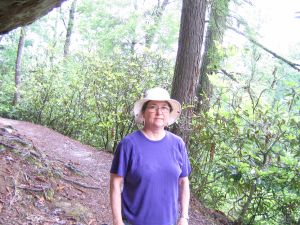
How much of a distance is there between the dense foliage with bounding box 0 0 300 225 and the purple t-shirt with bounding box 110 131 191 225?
265 centimetres

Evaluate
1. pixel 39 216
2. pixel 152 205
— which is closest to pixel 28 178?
pixel 39 216

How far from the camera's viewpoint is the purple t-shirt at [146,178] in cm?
248

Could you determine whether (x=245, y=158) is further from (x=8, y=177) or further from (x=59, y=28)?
(x=59, y=28)

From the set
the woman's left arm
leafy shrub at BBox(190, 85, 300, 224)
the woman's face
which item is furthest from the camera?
leafy shrub at BBox(190, 85, 300, 224)

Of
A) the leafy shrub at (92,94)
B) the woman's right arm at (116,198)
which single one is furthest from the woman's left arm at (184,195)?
the leafy shrub at (92,94)

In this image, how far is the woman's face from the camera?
2602mm

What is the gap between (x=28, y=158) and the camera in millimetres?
5367

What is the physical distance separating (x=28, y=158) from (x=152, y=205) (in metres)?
3.37

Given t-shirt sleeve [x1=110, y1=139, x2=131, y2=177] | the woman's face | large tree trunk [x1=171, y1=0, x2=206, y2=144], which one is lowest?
t-shirt sleeve [x1=110, y1=139, x2=131, y2=177]

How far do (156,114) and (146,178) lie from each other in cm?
46

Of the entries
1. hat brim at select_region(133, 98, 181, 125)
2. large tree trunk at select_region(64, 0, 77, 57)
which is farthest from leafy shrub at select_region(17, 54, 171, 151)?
large tree trunk at select_region(64, 0, 77, 57)

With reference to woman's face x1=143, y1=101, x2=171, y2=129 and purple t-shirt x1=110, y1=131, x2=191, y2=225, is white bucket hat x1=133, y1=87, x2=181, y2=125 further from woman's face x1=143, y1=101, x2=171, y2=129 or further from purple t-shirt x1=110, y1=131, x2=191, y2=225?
purple t-shirt x1=110, y1=131, x2=191, y2=225

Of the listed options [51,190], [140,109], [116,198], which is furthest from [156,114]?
[51,190]

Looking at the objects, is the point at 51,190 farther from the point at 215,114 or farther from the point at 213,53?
the point at 213,53
